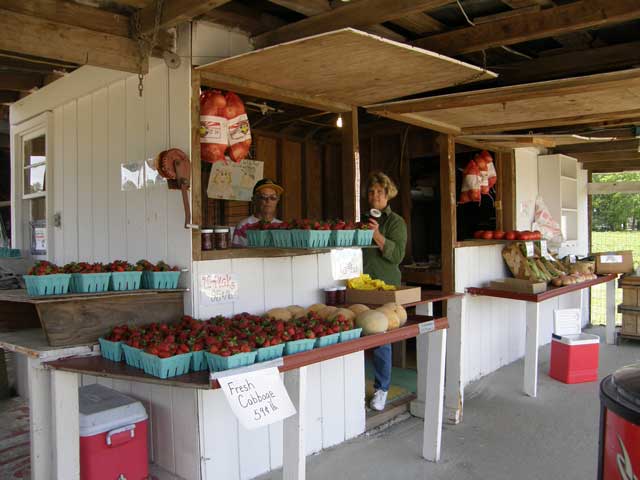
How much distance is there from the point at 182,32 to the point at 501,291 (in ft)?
11.7

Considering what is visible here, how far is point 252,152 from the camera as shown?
5.66m

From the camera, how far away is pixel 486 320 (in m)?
5.50

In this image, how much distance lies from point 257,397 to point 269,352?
0.67 feet

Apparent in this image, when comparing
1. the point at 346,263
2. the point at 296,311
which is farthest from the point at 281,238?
the point at 346,263

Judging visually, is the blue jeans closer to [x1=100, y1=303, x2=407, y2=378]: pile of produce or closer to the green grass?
[x1=100, y1=303, x2=407, y2=378]: pile of produce

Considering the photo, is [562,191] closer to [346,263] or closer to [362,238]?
[346,263]

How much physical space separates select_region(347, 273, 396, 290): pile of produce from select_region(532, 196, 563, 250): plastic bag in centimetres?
357

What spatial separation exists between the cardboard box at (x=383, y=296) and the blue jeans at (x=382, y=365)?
690 mm

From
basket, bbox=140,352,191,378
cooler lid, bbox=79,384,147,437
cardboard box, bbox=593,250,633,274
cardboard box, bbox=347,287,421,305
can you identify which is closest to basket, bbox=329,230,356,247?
cardboard box, bbox=347,287,421,305

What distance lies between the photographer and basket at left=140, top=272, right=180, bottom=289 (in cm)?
276

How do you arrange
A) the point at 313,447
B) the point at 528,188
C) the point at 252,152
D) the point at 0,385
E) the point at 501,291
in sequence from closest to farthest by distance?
1. the point at 313,447
2. the point at 0,385
3. the point at 501,291
4. the point at 252,152
5. the point at 528,188

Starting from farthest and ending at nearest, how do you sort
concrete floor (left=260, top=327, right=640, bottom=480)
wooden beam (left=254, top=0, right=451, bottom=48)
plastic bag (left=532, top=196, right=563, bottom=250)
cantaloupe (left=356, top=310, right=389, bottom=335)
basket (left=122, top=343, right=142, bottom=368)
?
plastic bag (left=532, top=196, right=563, bottom=250)
concrete floor (left=260, top=327, right=640, bottom=480)
cantaloupe (left=356, top=310, right=389, bottom=335)
wooden beam (left=254, top=0, right=451, bottom=48)
basket (left=122, top=343, right=142, bottom=368)

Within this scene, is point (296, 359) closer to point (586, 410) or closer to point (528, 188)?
point (586, 410)

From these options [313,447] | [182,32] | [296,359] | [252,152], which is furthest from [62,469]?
[252,152]
